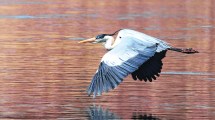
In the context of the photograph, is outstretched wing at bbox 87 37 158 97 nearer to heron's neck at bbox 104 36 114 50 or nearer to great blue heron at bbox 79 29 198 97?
great blue heron at bbox 79 29 198 97

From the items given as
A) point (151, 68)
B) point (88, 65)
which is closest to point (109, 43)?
point (151, 68)

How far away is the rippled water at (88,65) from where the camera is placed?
37.9 feet

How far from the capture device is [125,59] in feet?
36.2

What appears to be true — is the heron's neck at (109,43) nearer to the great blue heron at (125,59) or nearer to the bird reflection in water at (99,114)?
the great blue heron at (125,59)

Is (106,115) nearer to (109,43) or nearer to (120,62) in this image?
(120,62)

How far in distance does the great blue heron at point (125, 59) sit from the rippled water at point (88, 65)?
1.50ft

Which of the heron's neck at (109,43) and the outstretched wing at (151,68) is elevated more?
the heron's neck at (109,43)

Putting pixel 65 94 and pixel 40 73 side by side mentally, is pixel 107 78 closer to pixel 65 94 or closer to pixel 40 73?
pixel 65 94

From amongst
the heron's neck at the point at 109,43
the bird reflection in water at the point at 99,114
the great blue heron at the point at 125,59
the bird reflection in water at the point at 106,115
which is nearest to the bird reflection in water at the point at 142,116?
the bird reflection in water at the point at 106,115

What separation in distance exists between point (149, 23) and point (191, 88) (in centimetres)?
1172

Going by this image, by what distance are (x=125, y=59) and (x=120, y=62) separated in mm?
118

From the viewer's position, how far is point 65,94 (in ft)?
42.0

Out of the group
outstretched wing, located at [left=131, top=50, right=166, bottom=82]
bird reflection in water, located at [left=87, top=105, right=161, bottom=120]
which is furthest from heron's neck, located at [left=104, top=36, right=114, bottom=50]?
bird reflection in water, located at [left=87, top=105, right=161, bottom=120]

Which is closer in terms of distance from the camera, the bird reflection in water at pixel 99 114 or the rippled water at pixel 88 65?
the bird reflection in water at pixel 99 114
